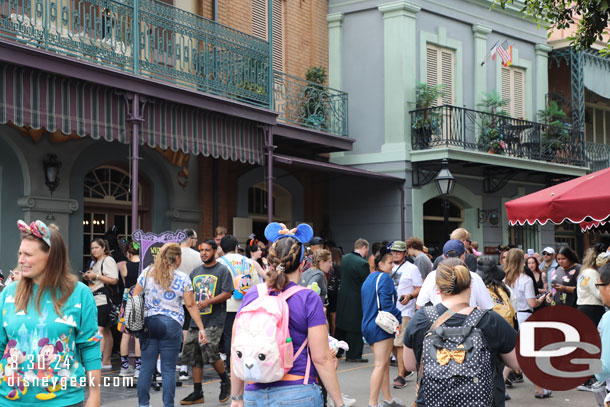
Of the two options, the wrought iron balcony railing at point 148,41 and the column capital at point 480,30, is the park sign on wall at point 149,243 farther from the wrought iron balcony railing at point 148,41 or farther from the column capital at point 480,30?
the column capital at point 480,30

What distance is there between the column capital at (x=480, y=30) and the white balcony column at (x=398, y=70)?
2.50m

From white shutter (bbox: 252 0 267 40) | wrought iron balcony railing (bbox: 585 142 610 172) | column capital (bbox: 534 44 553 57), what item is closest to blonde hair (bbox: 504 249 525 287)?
white shutter (bbox: 252 0 267 40)

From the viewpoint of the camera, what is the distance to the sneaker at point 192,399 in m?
8.71

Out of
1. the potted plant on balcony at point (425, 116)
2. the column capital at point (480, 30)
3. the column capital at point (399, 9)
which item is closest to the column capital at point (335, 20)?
the column capital at point (399, 9)

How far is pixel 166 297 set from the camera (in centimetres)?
773

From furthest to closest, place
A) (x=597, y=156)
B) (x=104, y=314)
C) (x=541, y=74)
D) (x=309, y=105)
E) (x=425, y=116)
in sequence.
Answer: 1. (x=597, y=156)
2. (x=541, y=74)
3. (x=425, y=116)
4. (x=309, y=105)
5. (x=104, y=314)

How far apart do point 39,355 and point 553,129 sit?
19.5 meters

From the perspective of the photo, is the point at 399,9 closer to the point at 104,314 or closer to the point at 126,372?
the point at 104,314

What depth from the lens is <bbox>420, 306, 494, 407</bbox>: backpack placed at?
4.26 metres

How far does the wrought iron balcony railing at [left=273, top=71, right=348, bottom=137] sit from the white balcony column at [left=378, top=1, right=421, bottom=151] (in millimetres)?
1155

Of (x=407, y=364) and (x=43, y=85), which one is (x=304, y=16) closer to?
(x=43, y=85)

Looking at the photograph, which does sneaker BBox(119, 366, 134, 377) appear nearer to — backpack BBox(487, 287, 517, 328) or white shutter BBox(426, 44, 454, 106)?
backpack BBox(487, 287, 517, 328)

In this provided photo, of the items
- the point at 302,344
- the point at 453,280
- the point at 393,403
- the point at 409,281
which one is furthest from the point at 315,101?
the point at 302,344

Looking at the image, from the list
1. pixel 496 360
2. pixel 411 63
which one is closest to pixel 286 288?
pixel 496 360
